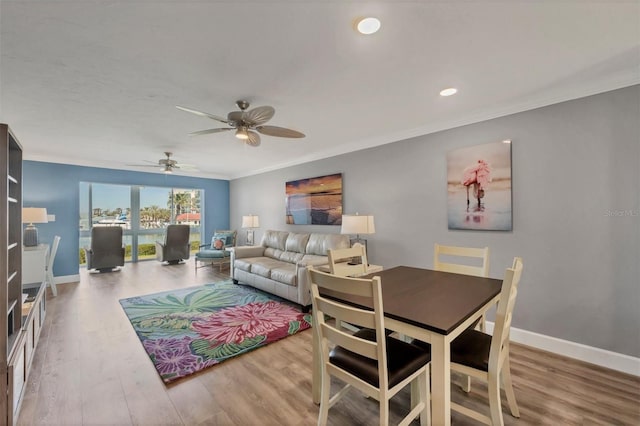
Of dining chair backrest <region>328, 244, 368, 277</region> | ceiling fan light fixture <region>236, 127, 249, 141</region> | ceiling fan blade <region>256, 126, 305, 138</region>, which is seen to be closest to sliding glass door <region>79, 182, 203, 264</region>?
ceiling fan light fixture <region>236, 127, 249, 141</region>

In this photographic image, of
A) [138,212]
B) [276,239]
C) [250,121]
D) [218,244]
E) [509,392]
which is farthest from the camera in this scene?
[138,212]

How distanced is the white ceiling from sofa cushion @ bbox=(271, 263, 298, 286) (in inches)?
78.6

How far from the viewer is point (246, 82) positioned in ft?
7.49

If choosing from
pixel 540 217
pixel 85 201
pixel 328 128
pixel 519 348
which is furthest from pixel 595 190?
pixel 85 201

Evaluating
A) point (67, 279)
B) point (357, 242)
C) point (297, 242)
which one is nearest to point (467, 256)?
point (357, 242)

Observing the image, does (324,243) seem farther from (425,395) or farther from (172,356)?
(425,395)

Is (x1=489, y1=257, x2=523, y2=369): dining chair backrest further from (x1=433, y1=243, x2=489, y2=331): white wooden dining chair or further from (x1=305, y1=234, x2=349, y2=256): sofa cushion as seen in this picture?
(x1=305, y1=234, x2=349, y2=256): sofa cushion

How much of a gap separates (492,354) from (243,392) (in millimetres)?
1678

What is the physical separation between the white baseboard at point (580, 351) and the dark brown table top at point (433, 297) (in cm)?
131

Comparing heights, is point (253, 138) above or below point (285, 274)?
above

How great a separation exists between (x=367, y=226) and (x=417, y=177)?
924mm

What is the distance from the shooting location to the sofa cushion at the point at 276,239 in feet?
16.6

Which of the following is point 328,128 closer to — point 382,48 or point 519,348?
point 382,48

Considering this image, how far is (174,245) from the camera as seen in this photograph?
6.46 metres
